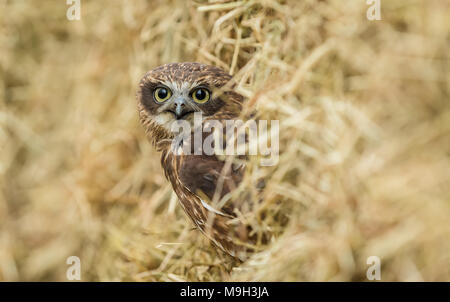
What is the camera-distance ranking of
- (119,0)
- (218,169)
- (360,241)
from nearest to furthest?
(218,169)
(360,241)
(119,0)

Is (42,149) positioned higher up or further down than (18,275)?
higher up

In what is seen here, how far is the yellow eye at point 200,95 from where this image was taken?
50.1 inches

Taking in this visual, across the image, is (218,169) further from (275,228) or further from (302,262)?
(302,262)

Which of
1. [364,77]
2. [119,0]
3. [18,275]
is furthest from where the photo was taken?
[18,275]

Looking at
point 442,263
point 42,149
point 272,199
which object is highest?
point 42,149

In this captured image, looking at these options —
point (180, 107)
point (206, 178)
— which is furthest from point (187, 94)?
point (206, 178)

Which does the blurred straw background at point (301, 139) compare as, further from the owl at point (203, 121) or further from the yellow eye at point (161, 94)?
the yellow eye at point (161, 94)

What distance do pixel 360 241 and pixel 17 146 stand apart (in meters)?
1.42

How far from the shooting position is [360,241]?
56.3 inches

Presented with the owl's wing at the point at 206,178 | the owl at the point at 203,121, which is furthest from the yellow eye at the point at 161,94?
the owl's wing at the point at 206,178

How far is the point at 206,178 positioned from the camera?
1.31 m

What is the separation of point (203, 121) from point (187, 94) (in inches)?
3.3

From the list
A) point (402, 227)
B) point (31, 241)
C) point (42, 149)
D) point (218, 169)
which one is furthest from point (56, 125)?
point (402, 227)

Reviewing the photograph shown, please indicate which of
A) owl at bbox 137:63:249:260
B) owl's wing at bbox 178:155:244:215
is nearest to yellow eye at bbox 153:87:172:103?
owl at bbox 137:63:249:260
